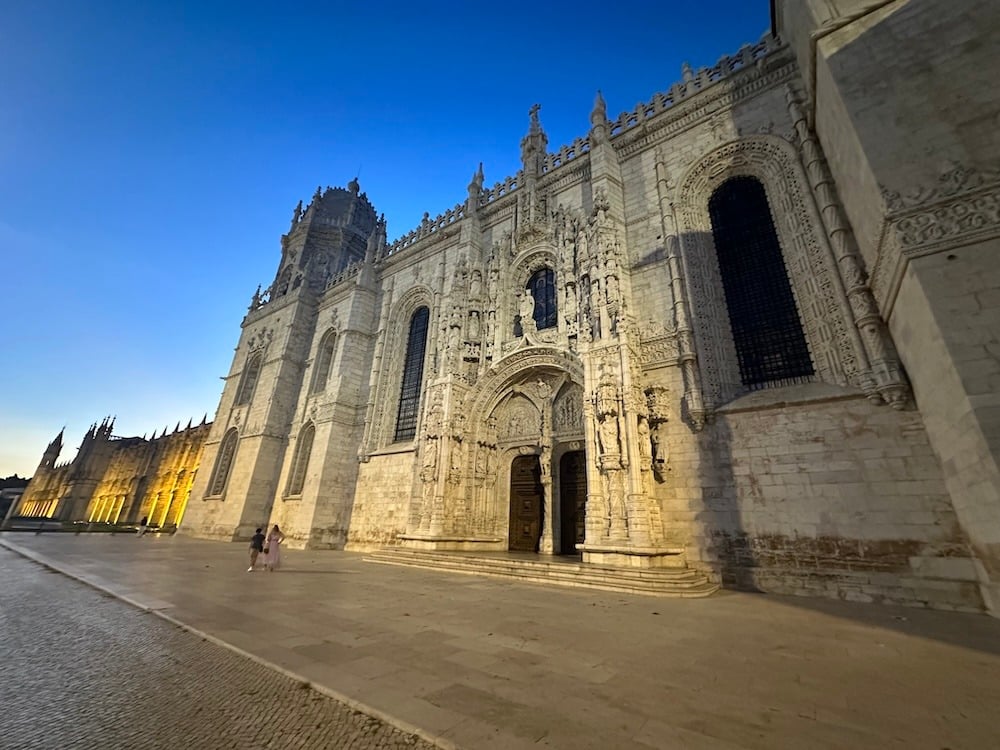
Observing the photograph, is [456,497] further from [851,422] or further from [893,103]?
[893,103]

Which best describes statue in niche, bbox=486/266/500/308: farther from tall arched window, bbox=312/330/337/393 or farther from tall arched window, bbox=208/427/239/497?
tall arched window, bbox=208/427/239/497

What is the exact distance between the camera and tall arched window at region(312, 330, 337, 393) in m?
21.6

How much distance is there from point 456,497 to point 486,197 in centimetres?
1381

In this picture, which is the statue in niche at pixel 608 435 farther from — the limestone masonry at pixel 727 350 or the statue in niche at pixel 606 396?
the statue in niche at pixel 606 396

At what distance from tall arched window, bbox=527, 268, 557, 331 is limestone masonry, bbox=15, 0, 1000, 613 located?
0.41 feet

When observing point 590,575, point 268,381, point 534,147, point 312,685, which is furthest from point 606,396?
point 268,381

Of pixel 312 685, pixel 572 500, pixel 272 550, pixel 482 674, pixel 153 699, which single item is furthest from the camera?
pixel 572 500

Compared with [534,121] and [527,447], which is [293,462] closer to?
[527,447]

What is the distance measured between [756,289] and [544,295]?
689cm

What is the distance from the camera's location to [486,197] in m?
19.1

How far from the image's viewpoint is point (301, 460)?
64.7 feet

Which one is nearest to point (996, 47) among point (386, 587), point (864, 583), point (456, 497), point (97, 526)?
point (864, 583)

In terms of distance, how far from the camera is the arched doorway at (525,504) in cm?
1319

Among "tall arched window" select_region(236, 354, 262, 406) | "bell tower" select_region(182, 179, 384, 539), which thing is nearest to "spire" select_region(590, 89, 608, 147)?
"bell tower" select_region(182, 179, 384, 539)
